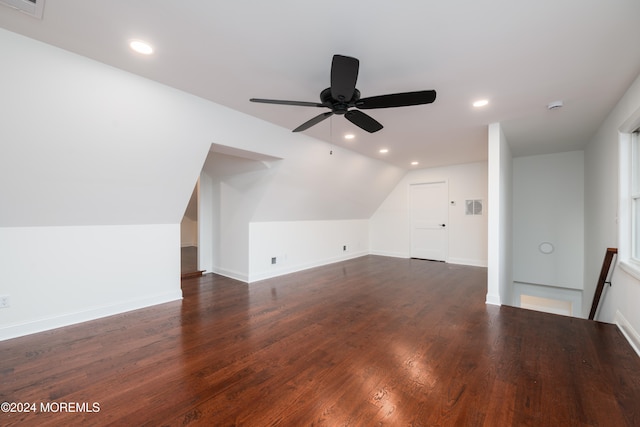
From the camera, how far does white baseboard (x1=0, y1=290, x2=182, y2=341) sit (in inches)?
101

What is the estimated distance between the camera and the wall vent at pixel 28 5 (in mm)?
1606

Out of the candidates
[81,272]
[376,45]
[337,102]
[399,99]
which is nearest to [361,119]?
[337,102]

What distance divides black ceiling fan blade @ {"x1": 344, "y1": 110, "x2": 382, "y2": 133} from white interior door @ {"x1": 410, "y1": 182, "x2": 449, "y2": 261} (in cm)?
456

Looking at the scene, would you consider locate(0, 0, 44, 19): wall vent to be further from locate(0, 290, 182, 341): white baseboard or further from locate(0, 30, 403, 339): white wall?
locate(0, 290, 182, 341): white baseboard

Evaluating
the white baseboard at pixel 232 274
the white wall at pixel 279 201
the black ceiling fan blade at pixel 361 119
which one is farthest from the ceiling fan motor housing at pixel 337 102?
the white baseboard at pixel 232 274

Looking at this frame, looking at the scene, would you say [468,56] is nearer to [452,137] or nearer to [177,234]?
[452,137]

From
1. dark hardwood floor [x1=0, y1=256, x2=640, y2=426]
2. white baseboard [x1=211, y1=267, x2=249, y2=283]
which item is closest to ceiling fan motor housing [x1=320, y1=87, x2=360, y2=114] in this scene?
dark hardwood floor [x1=0, y1=256, x2=640, y2=426]

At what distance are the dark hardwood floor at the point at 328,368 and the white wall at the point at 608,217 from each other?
1.35ft

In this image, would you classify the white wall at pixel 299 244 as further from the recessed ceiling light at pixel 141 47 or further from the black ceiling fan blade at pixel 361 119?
the recessed ceiling light at pixel 141 47

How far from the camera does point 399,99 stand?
2062mm

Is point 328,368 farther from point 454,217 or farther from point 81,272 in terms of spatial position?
point 454,217

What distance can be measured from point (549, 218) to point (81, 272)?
7.71m

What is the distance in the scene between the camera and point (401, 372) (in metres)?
2.03

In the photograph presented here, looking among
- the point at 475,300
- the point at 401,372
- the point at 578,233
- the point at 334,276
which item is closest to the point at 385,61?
the point at 401,372
